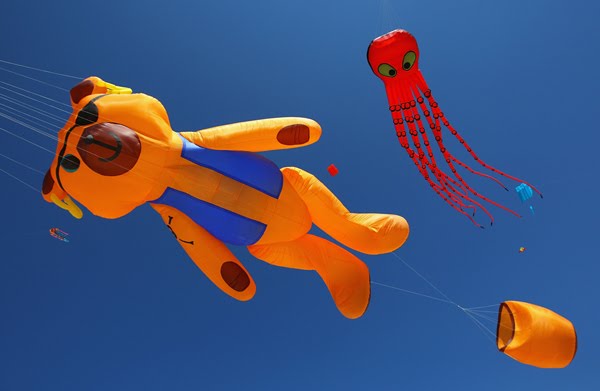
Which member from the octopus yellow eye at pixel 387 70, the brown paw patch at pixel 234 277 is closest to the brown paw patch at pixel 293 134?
the octopus yellow eye at pixel 387 70

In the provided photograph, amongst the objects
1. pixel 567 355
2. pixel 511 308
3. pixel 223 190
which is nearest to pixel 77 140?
pixel 223 190

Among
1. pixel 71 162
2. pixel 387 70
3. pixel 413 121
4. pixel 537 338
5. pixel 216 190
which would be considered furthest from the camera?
pixel 413 121

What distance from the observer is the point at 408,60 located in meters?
4.69

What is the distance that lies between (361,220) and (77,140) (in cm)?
269

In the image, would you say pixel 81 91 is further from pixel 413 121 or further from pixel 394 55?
pixel 413 121

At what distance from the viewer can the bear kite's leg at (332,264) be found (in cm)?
462

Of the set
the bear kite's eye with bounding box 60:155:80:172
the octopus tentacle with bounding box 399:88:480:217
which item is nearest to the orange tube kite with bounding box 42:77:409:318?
the bear kite's eye with bounding box 60:155:80:172

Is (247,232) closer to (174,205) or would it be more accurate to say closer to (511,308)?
(174,205)

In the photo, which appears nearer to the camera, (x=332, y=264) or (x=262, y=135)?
(x=262, y=135)

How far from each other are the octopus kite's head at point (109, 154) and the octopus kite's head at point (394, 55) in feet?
6.88

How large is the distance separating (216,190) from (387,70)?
2035 mm

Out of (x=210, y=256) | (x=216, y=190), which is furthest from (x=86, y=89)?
(x=210, y=256)

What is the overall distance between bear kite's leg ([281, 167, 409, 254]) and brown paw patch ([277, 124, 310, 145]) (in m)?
0.45

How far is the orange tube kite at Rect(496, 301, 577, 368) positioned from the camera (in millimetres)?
4012
